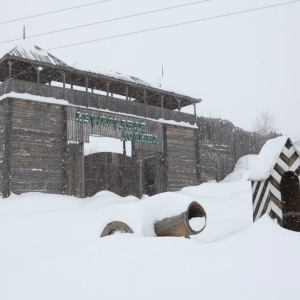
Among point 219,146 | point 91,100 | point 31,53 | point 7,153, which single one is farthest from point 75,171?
point 219,146

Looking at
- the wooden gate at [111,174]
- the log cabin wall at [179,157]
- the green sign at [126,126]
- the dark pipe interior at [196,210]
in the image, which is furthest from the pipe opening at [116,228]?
the log cabin wall at [179,157]

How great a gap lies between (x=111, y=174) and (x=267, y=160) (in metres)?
18.0

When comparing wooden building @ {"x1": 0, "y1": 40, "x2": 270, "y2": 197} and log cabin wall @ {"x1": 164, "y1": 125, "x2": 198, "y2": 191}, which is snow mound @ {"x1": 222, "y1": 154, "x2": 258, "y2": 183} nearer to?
wooden building @ {"x1": 0, "y1": 40, "x2": 270, "y2": 197}

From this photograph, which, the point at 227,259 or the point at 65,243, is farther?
the point at 65,243

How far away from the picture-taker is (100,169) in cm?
2306

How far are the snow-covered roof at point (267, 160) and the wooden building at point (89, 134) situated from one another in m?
14.5

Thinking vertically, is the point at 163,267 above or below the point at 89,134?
below

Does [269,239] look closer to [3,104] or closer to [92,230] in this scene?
[92,230]

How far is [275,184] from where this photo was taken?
19.1ft

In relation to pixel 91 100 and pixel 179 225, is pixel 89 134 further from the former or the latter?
pixel 179 225

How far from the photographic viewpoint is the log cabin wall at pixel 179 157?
24656 millimetres

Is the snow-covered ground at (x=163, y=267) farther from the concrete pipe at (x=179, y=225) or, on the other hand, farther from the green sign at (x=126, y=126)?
the green sign at (x=126, y=126)

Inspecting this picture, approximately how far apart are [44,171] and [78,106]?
4044 mm

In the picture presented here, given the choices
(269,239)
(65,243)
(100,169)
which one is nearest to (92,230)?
(65,243)
